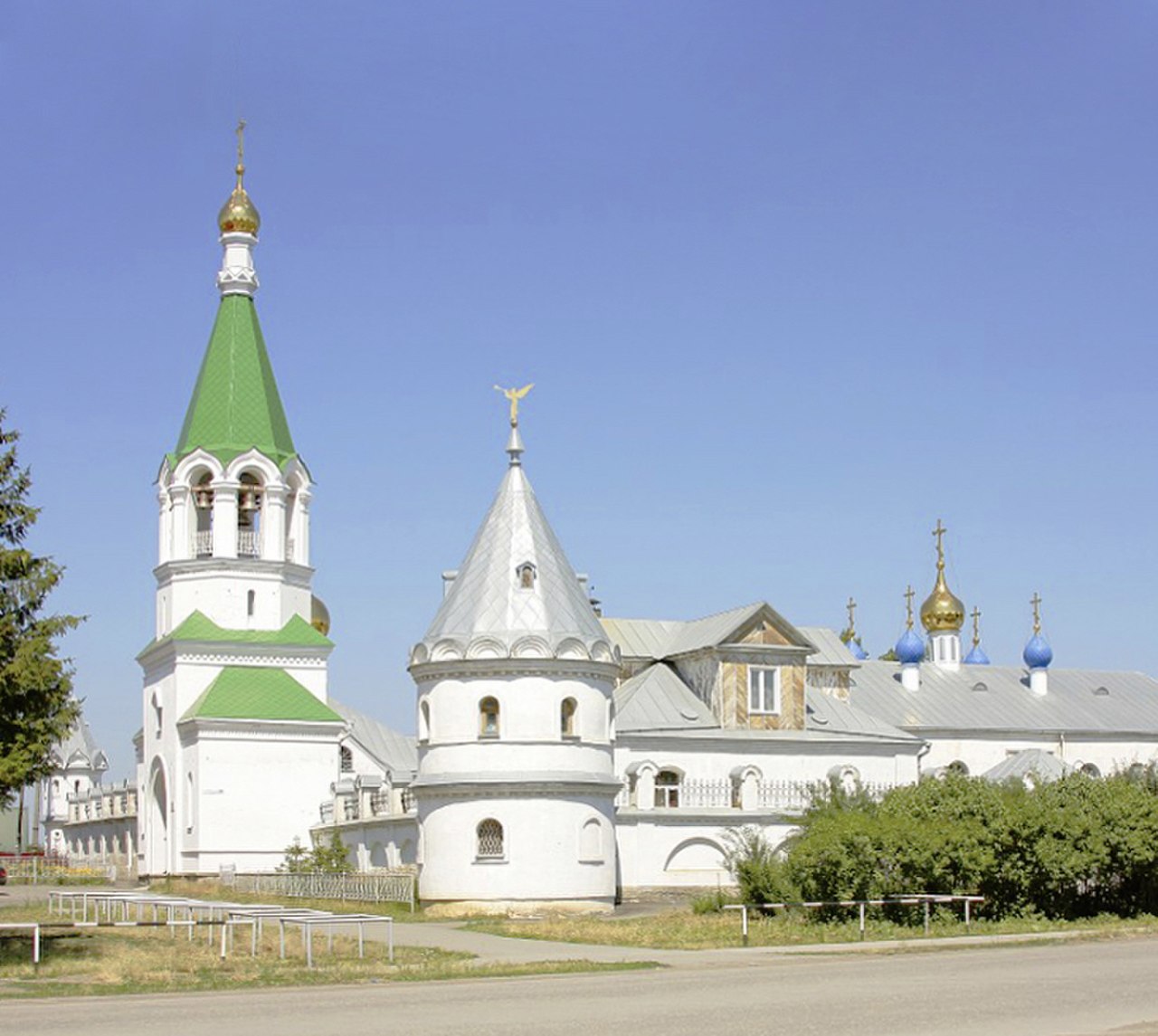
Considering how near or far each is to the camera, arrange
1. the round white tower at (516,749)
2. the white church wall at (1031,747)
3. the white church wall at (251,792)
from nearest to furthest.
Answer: the round white tower at (516,749) → the white church wall at (251,792) → the white church wall at (1031,747)

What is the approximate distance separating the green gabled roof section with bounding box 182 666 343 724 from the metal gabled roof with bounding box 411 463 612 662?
1567 cm

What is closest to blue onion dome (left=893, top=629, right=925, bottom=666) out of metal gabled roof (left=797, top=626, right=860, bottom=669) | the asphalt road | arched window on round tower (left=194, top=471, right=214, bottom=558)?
metal gabled roof (left=797, top=626, right=860, bottom=669)

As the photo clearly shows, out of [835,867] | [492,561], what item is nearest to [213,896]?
[492,561]

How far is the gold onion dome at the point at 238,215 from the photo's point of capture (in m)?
51.9

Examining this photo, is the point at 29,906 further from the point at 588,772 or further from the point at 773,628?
the point at 773,628

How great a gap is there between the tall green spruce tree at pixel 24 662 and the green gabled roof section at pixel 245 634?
27.0m

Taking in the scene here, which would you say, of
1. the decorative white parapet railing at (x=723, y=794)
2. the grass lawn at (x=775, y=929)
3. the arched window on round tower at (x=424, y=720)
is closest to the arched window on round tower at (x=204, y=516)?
the decorative white parapet railing at (x=723, y=794)

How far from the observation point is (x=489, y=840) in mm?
31609

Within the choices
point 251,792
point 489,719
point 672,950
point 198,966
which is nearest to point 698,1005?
point 672,950

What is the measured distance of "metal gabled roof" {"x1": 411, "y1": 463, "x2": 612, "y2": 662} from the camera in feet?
104

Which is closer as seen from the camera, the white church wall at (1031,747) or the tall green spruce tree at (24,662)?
the tall green spruce tree at (24,662)

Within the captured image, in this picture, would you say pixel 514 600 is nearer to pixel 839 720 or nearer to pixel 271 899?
pixel 271 899

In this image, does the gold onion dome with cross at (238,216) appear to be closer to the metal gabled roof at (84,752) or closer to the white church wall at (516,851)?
the white church wall at (516,851)

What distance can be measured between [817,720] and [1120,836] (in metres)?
17.0
